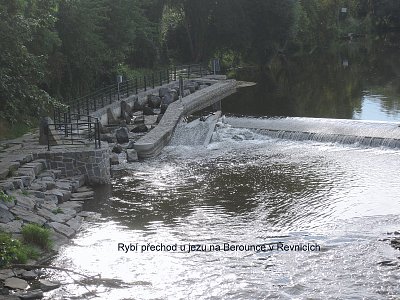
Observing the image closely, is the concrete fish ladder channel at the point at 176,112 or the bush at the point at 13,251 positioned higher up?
the concrete fish ladder channel at the point at 176,112

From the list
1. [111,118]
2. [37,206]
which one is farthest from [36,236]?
[111,118]

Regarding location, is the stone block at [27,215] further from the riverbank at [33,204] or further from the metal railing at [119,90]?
the metal railing at [119,90]

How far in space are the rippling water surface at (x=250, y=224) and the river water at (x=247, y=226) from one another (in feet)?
0.09

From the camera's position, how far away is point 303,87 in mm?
38219

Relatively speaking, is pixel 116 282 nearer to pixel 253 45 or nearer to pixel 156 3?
pixel 156 3

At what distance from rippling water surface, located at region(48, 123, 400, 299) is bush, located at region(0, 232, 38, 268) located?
1.99 feet

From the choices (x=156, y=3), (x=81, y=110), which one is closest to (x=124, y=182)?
(x=81, y=110)

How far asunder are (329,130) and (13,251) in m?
15.4

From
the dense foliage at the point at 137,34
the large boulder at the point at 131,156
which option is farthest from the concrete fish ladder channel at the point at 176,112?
the dense foliage at the point at 137,34

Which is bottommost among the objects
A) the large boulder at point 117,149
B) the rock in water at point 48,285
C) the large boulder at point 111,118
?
the rock in water at point 48,285

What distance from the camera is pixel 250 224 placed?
45.2 feet

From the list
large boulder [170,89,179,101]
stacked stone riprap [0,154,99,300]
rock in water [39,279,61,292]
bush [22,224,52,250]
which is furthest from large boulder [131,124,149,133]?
rock in water [39,279,61,292]

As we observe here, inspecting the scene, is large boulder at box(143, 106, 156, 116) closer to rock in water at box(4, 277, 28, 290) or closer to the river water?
the river water

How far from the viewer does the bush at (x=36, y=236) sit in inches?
474
